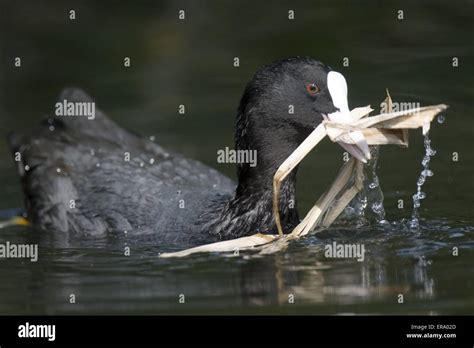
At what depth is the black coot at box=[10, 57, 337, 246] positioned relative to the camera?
8.30 metres

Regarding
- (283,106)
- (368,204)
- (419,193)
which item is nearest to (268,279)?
(283,106)

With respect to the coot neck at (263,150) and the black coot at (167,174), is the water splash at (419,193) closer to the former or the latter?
the black coot at (167,174)

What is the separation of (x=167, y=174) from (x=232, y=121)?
2166 millimetres

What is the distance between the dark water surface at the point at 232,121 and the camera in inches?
283

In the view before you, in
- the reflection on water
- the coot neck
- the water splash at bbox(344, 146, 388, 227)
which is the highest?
the coot neck

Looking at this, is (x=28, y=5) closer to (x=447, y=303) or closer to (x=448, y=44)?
(x=448, y=44)

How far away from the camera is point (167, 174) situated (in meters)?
9.59

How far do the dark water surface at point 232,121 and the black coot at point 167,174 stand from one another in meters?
0.34

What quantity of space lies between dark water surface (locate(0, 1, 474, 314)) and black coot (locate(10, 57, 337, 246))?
34 centimetres

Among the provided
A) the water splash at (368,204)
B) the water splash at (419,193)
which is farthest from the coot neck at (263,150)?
the water splash at (419,193)

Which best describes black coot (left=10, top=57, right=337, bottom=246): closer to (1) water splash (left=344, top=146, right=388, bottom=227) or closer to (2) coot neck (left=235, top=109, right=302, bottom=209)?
(2) coot neck (left=235, top=109, right=302, bottom=209)

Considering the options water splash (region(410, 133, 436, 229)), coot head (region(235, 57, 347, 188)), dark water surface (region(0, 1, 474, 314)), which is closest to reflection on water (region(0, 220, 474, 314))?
dark water surface (region(0, 1, 474, 314))
